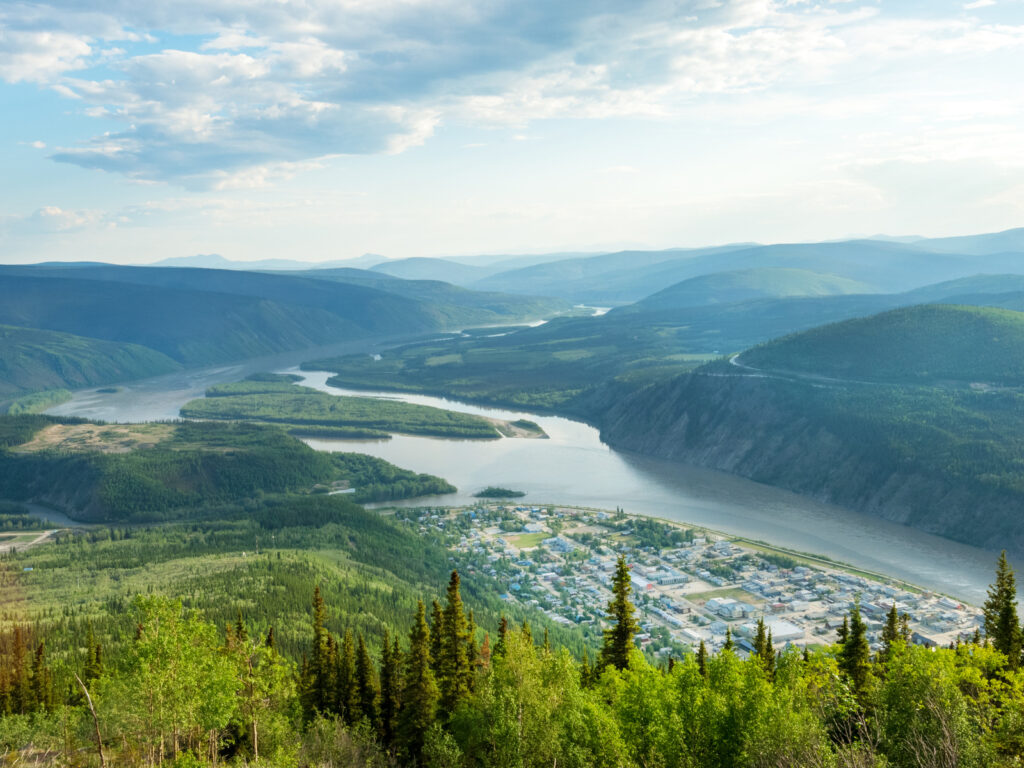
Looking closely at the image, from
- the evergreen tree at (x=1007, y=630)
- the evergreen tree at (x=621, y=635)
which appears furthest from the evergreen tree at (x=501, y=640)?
the evergreen tree at (x=1007, y=630)

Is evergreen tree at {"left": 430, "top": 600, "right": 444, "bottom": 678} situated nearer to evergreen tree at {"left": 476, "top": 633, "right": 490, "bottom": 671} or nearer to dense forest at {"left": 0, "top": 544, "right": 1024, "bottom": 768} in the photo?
dense forest at {"left": 0, "top": 544, "right": 1024, "bottom": 768}

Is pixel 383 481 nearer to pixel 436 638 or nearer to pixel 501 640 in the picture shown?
pixel 436 638

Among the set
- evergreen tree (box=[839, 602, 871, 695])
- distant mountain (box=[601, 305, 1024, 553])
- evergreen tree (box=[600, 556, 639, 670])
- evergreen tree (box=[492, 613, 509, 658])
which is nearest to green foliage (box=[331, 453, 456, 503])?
distant mountain (box=[601, 305, 1024, 553])

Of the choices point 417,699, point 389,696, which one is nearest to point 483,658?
point 389,696

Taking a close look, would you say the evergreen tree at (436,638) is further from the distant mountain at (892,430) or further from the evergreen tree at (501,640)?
the distant mountain at (892,430)

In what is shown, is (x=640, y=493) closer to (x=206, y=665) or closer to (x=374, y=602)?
(x=374, y=602)

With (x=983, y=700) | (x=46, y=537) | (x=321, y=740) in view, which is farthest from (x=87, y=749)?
(x=46, y=537)

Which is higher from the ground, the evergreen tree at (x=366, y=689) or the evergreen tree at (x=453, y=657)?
the evergreen tree at (x=453, y=657)
